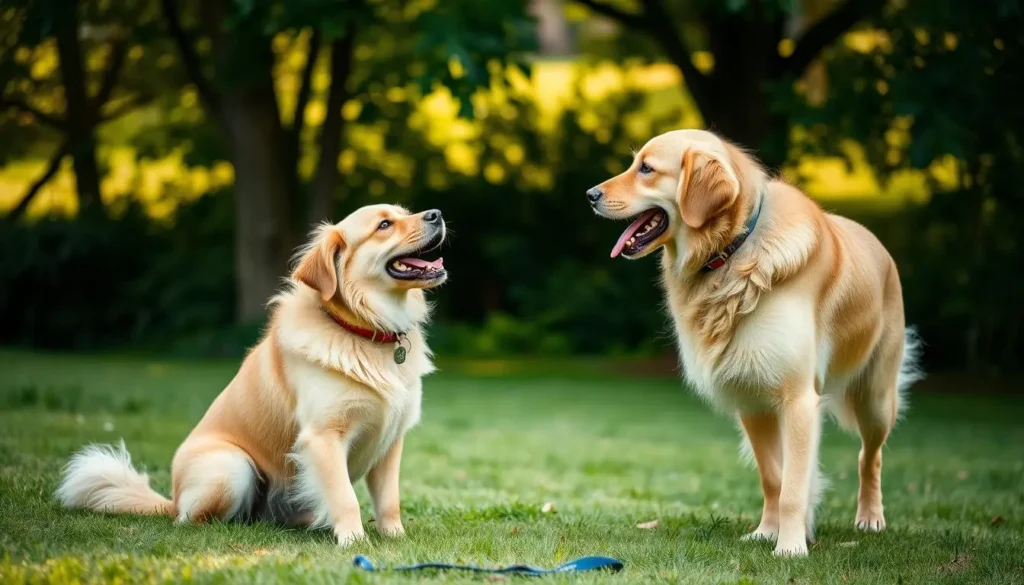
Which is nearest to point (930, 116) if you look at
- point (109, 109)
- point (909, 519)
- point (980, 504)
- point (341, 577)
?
point (980, 504)

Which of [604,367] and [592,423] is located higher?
[592,423]

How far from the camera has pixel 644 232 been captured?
5.48 m

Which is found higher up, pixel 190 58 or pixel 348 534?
pixel 190 58

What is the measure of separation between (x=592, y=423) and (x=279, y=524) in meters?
6.99

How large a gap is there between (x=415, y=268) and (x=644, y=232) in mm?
1133

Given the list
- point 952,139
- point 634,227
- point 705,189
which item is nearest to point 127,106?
point 952,139

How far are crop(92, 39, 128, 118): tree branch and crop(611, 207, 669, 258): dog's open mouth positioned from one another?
1792 centimetres

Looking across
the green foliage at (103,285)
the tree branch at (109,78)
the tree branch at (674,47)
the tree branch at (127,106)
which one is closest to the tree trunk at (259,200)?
the green foliage at (103,285)

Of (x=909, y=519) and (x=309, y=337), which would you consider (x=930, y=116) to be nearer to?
(x=909, y=519)

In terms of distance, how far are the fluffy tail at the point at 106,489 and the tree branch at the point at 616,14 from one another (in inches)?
476

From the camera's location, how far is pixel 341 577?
13.5 feet

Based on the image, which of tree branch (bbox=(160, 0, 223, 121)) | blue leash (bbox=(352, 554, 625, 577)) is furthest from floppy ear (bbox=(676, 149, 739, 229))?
tree branch (bbox=(160, 0, 223, 121))

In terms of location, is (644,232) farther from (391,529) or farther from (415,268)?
(391,529)

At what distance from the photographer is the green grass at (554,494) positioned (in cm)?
464
